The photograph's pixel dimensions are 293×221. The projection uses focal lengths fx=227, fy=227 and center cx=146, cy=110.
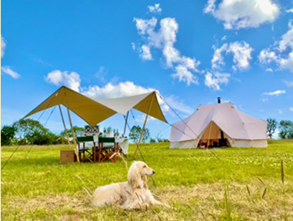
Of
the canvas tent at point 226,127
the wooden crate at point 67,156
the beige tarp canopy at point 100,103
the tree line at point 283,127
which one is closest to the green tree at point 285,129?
the tree line at point 283,127

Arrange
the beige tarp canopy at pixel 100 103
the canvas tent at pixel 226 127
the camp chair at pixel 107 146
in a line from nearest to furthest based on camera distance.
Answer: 1. the camp chair at pixel 107 146
2. the beige tarp canopy at pixel 100 103
3. the canvas tent at pixel 226 127

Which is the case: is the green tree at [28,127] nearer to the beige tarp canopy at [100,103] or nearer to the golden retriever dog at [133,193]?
the beige tarp canopy at [100,103]

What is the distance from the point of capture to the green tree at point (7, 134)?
27983 millimetres

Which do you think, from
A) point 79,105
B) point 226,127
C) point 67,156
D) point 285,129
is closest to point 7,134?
point 79,105

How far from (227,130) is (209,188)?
12.2 metres

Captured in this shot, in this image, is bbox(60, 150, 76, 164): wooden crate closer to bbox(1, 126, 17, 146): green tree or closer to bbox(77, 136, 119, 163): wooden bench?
bbox(77, 136, 119, 163): wooden bench

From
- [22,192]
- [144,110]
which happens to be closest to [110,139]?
[144,110]

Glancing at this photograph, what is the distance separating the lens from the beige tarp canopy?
760 cm

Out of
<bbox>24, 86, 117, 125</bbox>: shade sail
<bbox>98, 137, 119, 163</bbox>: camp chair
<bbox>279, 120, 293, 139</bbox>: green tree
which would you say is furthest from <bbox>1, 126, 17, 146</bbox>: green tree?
<bbox>279, 120, 293, 139</bbox>: green tree

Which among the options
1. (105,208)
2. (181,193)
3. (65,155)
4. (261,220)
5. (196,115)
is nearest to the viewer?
(261,220)

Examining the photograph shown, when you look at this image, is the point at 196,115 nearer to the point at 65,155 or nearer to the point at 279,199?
the point at 65,155

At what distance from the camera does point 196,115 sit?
53.4ft

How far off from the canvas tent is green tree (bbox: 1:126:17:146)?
74.5 feet

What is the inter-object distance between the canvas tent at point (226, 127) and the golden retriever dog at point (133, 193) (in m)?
11.5
